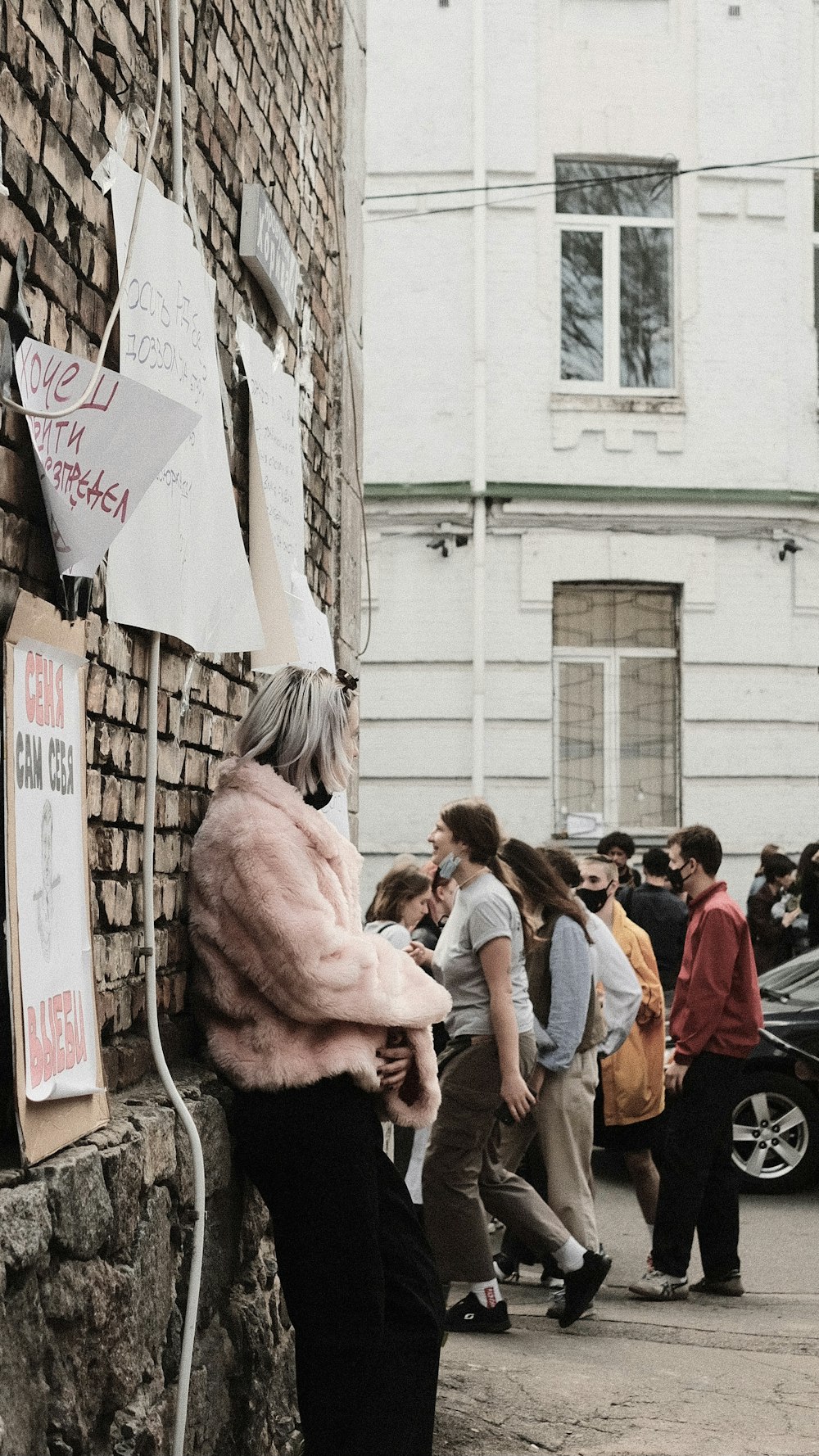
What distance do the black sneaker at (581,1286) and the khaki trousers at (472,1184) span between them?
5.2 inches

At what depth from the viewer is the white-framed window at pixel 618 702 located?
48.9 ft

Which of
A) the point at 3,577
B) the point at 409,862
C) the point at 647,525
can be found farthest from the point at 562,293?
the point at 3,577

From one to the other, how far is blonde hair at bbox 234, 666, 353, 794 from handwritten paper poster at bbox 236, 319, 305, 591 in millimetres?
1127

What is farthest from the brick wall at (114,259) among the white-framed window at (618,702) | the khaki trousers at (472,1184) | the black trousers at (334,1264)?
the white-framed window at (618,702)

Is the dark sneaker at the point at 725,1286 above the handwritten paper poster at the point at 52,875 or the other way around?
the other way around

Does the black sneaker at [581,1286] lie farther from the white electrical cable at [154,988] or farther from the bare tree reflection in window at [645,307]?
the bare tree reflection in window at [645,307]

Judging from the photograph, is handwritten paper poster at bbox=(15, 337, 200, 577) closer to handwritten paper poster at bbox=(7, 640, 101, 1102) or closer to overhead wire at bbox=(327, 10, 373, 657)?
handwritten paper poster at bbox=(7, 640, 101, 1102)

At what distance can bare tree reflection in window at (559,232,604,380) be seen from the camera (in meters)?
15.2

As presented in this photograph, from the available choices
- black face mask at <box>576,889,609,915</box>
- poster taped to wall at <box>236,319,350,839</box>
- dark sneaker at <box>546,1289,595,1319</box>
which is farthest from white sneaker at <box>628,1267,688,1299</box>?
poster taped to wall at <box>236,319,350,839</box>

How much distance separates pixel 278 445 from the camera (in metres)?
5.24

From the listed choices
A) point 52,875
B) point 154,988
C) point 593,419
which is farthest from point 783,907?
point 52,875

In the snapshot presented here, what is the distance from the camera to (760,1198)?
943 centimetres

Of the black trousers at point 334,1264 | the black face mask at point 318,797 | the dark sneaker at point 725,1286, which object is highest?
the black face mask at point 318,797

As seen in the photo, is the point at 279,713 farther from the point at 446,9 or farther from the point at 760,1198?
the point at 446,9
